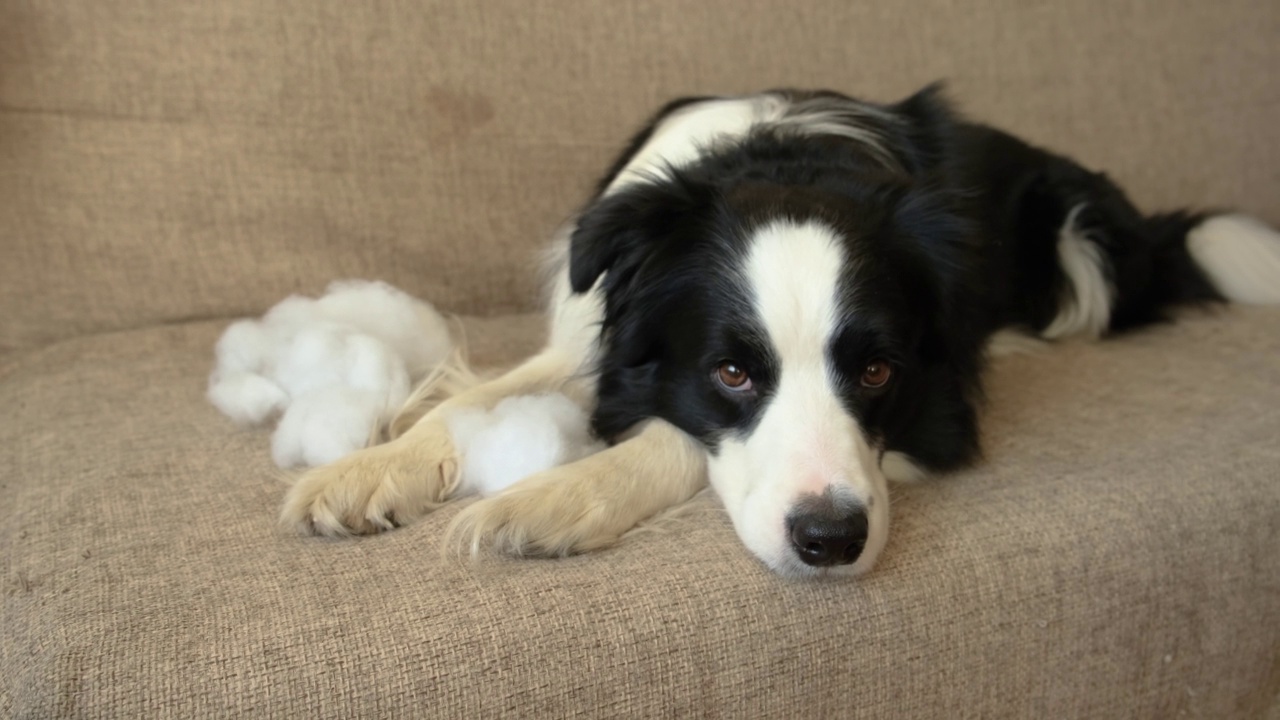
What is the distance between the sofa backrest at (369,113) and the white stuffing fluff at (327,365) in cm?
26

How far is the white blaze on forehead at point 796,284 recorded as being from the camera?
1.43m

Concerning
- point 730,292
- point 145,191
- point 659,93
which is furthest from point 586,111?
point 730,292

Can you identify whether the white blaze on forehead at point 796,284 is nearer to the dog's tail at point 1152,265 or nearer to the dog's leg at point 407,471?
the dog's leg at point 407,471

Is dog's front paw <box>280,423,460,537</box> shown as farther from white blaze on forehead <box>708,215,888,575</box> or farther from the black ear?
the black ear

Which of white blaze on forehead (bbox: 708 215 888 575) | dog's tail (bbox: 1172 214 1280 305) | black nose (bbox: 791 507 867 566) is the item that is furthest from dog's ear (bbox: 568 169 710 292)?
dog's tail (bbox: 1172 214 1280 305)

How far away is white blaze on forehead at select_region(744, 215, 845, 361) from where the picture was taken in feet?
4.69

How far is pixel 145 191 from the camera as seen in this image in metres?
2.22

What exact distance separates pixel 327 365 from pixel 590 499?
682mm

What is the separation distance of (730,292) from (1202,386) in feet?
3.58

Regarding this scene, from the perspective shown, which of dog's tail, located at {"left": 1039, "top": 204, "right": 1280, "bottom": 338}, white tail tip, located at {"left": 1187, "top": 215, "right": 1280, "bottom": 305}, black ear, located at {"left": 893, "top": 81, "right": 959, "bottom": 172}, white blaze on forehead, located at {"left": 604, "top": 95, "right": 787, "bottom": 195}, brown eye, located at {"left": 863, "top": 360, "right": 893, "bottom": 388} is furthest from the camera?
white tail tip, located at {"left": 1187, "top": 215, "right": 1280, "bottom": 305}

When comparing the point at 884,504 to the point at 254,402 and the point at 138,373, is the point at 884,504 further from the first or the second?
the point at 138,373

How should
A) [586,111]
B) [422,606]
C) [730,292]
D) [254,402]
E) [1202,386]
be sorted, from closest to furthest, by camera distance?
1. [422,606]
2. [730,292]
3. [254,402]
4. [1202,386]
5. [586,111]

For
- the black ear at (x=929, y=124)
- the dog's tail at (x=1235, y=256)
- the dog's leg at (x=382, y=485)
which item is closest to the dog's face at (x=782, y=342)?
the dog's leg at (x=382, y=485)

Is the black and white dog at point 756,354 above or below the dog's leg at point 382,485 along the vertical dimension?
above
